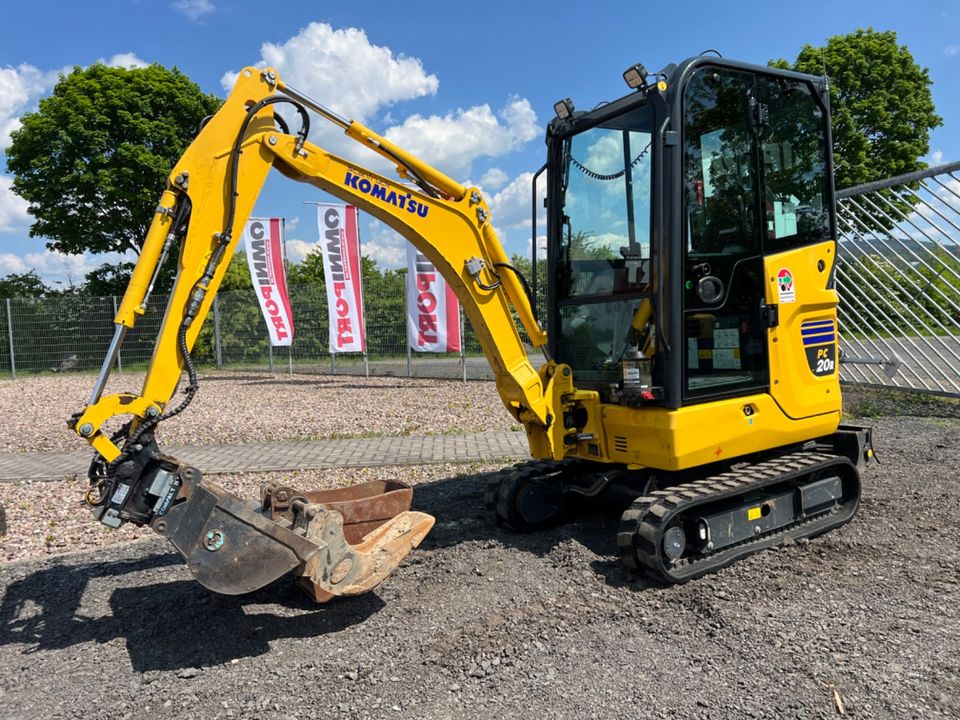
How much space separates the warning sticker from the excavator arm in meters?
1.69

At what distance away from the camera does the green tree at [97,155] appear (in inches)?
981

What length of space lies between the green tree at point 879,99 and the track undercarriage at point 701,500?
24.7 m

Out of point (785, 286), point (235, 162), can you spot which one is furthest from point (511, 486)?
point (235, 162)

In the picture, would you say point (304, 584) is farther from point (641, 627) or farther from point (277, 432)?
point (277, 432)

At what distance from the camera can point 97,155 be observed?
25.1 meters

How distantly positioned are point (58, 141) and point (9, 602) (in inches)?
1013

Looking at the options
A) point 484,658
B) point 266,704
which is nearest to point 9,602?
point 266,704

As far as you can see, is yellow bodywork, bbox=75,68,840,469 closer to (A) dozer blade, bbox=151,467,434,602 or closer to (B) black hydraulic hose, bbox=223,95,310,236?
(B) black hydraulic hose, bbox=223,95,310,236

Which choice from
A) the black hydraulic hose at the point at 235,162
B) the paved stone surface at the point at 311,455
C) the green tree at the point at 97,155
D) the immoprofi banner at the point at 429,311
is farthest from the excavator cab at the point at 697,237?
the green tree at the point at 97,155

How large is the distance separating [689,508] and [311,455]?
517 cm

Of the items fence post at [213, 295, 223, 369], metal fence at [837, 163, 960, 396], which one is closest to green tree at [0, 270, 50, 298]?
fence post at [213, 295, 223, 369]

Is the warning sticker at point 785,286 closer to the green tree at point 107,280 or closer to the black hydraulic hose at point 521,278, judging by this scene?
the black hydraulic hose at point 521,278

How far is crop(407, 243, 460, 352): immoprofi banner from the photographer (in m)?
14.1

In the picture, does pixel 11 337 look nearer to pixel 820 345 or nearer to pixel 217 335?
pixel 217 335
